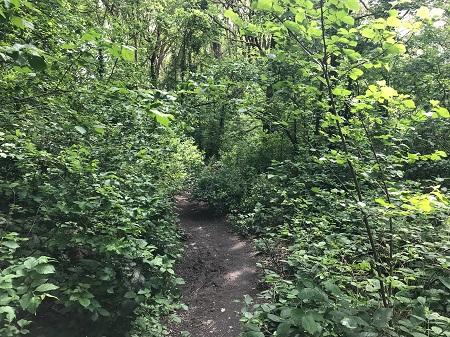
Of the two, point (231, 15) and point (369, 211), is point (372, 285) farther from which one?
point (231, 15)

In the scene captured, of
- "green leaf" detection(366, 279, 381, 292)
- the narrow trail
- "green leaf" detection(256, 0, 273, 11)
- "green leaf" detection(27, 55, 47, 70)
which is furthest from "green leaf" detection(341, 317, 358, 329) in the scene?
"green leaf" detection(27, 55, 47, 70)

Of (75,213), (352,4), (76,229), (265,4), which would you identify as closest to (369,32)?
(352,4)

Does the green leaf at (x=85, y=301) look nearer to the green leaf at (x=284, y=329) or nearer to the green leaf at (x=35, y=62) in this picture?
the green leaf at (x=284, y=329)

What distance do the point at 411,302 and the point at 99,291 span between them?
9.77 feet

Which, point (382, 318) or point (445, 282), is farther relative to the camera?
point (445, 282)

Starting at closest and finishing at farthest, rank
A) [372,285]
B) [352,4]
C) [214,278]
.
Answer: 1. [352,4]
2. [372,285]
3. [214,278]

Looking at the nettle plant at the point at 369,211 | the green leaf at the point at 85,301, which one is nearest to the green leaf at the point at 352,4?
the nettle plant at the point at 369,211

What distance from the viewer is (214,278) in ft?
23.9

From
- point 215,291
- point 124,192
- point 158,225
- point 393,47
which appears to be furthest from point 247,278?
point 393,47

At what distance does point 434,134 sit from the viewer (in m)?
8.03

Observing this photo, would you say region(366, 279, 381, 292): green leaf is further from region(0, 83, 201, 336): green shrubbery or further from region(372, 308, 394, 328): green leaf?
region(0, 83, 201, 336): green shrubbery

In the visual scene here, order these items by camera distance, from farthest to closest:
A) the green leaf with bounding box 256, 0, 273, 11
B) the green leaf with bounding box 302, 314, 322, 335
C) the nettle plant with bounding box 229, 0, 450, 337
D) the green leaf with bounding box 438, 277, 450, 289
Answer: the green leaf with bounding box 438, 277, 450, 289
the green leaf with bounding box 256, 0, 273, 11
the nettle plant with bounding box 229, 0, 450, 337
the green leaf with bounding box 302, 314, 322, 335

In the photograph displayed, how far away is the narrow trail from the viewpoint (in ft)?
18.1

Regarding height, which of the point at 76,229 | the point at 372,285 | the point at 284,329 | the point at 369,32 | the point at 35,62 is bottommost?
the point at 284,329
